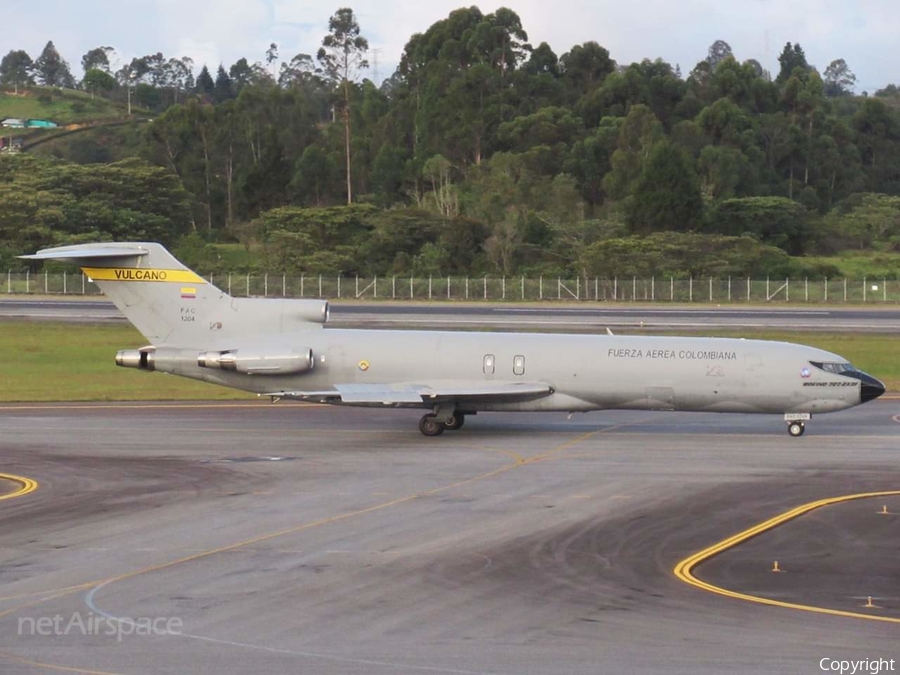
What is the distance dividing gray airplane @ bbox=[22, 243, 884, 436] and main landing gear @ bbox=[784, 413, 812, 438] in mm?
37

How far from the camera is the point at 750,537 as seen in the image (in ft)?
68.8

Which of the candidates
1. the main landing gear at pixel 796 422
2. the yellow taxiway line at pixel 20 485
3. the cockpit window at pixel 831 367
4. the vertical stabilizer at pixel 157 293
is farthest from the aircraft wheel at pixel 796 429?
the yellow taxiway line at pixel 20 485

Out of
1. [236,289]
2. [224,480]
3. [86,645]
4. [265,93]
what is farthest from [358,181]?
[86,645]

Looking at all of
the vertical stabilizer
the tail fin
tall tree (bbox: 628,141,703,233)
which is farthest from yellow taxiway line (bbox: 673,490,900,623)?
tall tree (bbox: 628,141,703,233)

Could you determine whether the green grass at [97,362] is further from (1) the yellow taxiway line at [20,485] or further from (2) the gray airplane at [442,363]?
(1) the yellow taxiway line at [20,485]

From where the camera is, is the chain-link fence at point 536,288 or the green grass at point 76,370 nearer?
the green grass at point 76,370

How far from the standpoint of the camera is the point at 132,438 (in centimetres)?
3192

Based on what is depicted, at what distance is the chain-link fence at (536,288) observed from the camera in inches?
3083

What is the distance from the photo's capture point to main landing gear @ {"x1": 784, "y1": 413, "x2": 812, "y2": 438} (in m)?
32.8

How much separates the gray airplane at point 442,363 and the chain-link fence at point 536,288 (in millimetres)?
45273

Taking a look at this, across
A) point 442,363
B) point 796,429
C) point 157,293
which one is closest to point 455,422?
point 442,363

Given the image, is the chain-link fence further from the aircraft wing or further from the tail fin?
the aircraft wing

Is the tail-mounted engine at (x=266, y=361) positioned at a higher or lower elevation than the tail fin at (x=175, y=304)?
lower

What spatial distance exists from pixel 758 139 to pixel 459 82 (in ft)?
112
